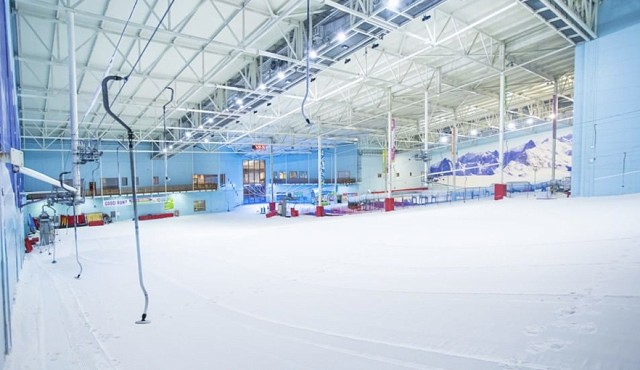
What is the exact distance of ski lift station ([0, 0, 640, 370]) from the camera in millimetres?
2168

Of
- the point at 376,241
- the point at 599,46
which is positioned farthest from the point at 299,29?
the point at 599,46

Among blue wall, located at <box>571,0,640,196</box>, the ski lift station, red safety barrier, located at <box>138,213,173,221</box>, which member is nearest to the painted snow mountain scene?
the ski lift station

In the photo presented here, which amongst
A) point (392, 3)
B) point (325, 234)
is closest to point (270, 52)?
point (392, 3)

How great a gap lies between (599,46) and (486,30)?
12.3 ft

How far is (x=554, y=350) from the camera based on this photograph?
1.78 metres

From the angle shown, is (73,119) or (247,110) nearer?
(73,119)

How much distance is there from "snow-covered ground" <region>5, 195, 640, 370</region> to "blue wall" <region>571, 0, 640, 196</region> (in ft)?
19.4

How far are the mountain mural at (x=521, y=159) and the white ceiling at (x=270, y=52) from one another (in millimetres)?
4285

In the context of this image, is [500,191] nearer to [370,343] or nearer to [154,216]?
[370,343]

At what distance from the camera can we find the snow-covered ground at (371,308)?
193cm

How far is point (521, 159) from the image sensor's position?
2200 centimetres

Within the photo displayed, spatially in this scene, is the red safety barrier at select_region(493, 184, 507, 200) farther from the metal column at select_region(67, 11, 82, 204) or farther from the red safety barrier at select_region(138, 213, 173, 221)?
the red safety barrier at select_region(138, 213, 173, 221)

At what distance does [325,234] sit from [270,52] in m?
5.89

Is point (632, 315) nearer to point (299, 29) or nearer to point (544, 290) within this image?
point (544, 290)
